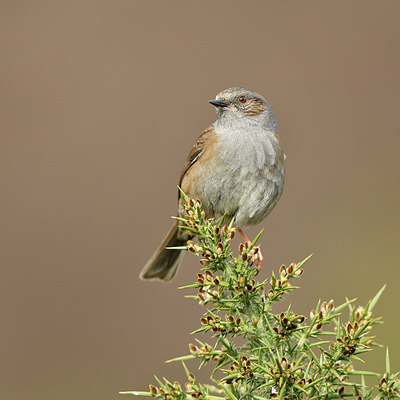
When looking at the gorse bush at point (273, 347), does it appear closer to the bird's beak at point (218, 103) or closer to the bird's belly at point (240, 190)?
the bird's belly at point (240, 190)

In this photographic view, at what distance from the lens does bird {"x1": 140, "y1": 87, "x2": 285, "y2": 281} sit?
3.32m

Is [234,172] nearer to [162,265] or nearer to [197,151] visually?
[197,151]

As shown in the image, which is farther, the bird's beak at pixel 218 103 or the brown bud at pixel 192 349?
the bird's beak at pixel 218 103

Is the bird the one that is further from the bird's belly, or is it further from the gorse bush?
the gorse bush

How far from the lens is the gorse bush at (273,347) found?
1434 mm

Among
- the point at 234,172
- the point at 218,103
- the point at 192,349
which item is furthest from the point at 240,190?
the point at 192,349

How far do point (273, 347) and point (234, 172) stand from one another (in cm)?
189

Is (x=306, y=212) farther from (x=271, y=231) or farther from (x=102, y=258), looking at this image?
(x=102, y=258)

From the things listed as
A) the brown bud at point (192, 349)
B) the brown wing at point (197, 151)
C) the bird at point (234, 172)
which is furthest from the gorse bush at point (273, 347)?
the brown wing at point (197, 151)

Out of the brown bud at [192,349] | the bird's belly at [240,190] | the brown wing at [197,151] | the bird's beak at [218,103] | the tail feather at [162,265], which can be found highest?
the bird's beak at [218,103]

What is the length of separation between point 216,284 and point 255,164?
1741mm

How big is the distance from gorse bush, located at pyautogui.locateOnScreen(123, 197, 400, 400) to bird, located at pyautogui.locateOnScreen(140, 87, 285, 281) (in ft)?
5.17

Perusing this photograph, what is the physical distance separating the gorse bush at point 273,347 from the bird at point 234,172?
5.17ft

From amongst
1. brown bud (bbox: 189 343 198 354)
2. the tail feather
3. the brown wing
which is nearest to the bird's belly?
the brown wing
